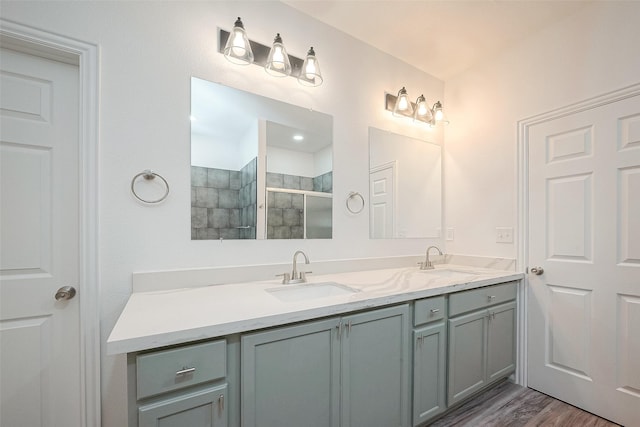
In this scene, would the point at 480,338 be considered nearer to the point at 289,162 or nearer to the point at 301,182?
the point at 301,182

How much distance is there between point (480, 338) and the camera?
5.85ft

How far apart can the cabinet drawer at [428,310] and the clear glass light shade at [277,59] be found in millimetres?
Answer: 1587

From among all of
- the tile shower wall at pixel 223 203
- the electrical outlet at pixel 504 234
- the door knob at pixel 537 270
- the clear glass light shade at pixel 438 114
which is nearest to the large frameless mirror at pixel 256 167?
the tile shower wall at pixel 223 203

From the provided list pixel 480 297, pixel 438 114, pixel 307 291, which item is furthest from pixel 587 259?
pixel 307 291

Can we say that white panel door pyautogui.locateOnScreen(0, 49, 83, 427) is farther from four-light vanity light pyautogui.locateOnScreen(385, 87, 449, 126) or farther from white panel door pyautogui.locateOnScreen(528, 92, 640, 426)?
white panel door pyautogui.locateOnScreen(528, 92, 640, 426)

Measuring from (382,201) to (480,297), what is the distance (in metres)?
0.94

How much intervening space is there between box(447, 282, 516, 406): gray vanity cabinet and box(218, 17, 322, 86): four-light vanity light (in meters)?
1.66

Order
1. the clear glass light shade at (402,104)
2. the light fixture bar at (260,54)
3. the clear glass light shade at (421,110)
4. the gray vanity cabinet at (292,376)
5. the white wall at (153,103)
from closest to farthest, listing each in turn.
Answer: the gray vanity cabinet at (292,376) → the white wall at (153,103) → the light fixture bar at (260,54) → the clear glass light shade at (402,104) → the clear glass light shade at (421,110)

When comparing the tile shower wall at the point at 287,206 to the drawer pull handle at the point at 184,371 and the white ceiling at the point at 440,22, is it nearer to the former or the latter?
the drawer pull handle at the point at 184,371

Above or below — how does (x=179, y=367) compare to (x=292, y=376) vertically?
above

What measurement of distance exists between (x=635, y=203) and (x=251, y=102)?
2337mm

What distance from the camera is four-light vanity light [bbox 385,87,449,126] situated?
7.46 feet

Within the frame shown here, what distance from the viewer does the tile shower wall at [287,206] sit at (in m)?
1.73

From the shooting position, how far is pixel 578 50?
1843mm
